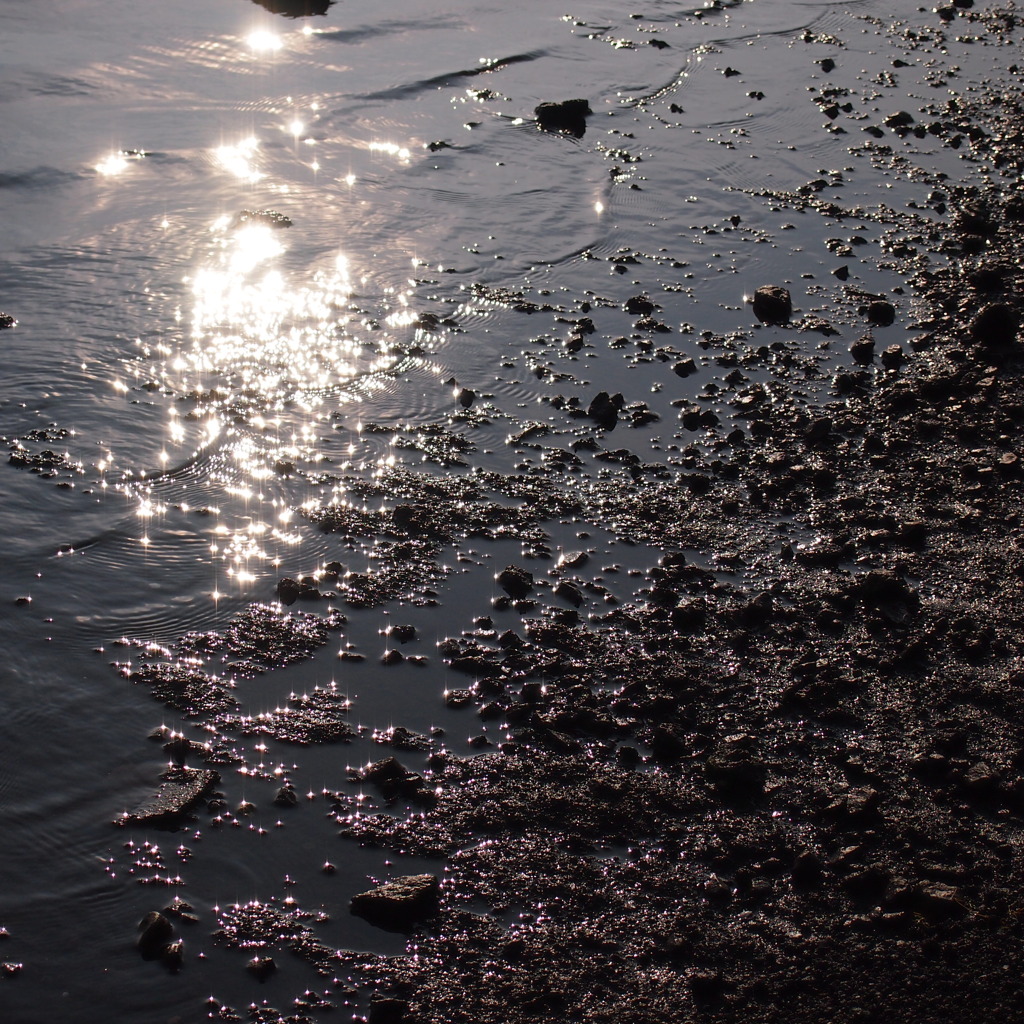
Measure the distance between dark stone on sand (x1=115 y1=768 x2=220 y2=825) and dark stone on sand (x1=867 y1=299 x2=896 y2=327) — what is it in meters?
5.32

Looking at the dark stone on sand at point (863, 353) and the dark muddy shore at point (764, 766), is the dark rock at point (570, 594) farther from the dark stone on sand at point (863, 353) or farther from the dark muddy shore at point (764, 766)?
the dark stone on sand at point (863, 353)

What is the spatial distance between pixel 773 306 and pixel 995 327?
1367mm

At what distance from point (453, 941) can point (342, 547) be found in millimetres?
2156

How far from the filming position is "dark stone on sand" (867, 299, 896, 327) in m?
7.45

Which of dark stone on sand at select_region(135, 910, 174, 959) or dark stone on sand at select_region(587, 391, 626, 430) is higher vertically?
dark stone on sand at select_region(587, 391, 626, 430)

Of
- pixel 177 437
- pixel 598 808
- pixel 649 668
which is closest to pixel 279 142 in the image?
pixel 177 437

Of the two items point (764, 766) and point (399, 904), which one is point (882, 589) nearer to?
point (764, 766)

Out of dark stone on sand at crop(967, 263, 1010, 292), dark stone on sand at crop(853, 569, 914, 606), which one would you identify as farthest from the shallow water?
dark stone on sand at crop(853, 569, 914, 606)

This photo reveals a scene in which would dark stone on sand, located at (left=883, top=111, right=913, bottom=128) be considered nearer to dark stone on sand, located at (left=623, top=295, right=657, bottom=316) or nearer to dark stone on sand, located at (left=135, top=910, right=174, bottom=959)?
dark stone on sand, located at (left=623, top=295, right=657, bottom=316)

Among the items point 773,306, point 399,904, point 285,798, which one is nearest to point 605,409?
point 773,306

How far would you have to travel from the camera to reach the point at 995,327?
7.05 meters

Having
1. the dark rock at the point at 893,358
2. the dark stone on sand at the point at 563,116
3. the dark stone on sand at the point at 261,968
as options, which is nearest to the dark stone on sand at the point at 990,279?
the dark rock at the point at 893,358

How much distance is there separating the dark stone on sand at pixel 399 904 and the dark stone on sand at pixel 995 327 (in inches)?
206

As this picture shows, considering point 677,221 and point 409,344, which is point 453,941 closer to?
point 409,344
